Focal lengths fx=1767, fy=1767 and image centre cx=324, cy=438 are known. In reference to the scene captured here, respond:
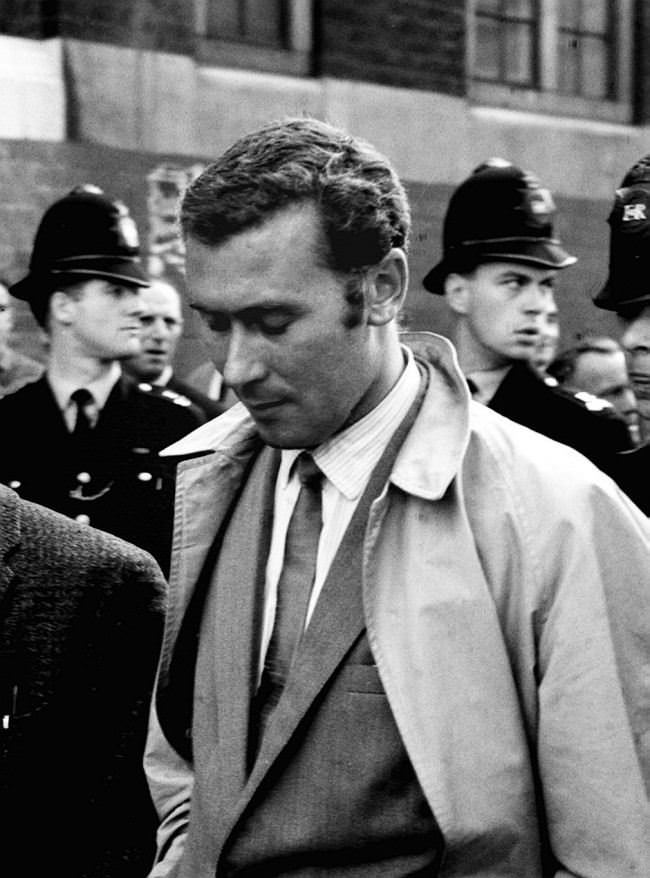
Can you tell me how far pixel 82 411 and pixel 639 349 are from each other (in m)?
2.37

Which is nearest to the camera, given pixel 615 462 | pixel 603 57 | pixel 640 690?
pixel 640 690

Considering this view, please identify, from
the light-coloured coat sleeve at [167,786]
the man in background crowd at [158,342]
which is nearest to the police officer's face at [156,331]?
the man in background crowd at [158,342]

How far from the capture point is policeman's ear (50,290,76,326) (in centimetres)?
573

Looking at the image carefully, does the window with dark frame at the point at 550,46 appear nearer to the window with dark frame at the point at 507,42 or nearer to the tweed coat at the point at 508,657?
the window with dark frame at the point at 507,42

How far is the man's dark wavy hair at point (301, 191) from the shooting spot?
246 centimetres

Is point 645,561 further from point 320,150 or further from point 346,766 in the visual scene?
point 320,150

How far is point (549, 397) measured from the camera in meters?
5.11

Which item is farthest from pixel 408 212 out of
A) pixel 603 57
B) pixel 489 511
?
pixel 603 57

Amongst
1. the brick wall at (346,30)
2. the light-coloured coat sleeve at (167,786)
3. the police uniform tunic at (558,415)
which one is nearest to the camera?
the light-coloured coat sleeve at (167,786)

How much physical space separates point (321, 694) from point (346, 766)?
0.10 metres

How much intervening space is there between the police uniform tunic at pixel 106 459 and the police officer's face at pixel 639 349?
1.77 meters

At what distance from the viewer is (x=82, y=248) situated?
5.84m

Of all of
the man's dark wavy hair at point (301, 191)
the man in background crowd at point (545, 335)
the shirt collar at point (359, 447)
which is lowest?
the man in background crowd at point (545, 335)

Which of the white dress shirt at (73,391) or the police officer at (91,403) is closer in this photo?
the police officer at (91,403)
